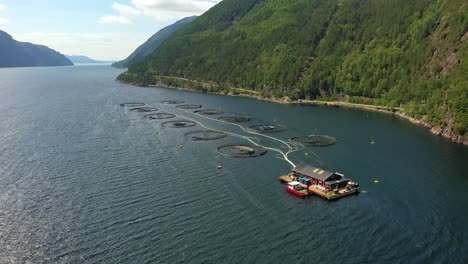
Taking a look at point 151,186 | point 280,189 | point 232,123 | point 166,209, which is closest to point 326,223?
point 280,189

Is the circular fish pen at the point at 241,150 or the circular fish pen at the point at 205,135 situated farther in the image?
the circular fish pen at the point at 205,135

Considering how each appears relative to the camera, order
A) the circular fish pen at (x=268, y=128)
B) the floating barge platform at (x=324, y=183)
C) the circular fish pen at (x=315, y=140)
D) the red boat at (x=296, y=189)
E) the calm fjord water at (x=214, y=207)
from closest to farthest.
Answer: the calm fjord water at (x=214, y=207) → the red boat at (x=296, y=189) → the floating barge platform at (x=324, y=183) → the circular fish pen at (x=315, y=140) → the circular fish pen at (x=268, y=128)

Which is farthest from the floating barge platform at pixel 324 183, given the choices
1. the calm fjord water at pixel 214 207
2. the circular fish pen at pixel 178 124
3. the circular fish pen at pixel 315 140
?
the circular fish pen at pixel 178 124

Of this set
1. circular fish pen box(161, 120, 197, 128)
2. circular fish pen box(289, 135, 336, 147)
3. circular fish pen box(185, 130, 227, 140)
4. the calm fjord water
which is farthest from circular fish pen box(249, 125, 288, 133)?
circular fish pen box(161, 120, 197, 128)

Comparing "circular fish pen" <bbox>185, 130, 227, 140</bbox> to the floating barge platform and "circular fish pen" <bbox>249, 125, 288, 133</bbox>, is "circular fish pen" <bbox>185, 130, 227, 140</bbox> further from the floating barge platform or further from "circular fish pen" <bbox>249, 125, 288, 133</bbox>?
the floating barge platform

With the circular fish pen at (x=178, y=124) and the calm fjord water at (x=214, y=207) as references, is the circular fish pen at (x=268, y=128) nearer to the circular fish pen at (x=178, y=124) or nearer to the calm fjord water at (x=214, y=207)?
the calm fjord water at (x=214, y=207)

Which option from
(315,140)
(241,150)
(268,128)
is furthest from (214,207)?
(268,128)

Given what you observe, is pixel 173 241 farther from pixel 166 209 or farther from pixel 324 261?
pixel 324 261
